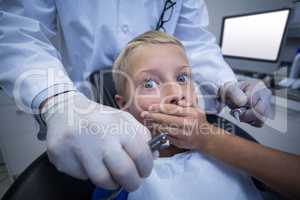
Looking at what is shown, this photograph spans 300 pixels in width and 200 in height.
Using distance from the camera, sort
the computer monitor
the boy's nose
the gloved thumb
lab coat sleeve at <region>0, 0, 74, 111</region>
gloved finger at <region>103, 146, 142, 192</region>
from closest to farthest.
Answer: gloved finger at <region>103, 146, 142, 192</region>
lab coat sleeve at <region>0, 0, 74, 111</region>
the boy's nose
the gloved thumb
the computer monitor

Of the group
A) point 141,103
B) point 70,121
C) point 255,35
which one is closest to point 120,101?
point 141,103

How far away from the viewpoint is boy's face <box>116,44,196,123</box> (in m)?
0.62

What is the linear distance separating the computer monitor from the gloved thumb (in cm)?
85

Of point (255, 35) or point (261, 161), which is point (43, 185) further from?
point (255, 35)

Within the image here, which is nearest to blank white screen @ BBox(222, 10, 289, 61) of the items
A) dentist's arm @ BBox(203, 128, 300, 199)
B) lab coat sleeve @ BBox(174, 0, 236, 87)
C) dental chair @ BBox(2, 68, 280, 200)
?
lab coat sleeve @ BBox(174, 0, 236, 87)

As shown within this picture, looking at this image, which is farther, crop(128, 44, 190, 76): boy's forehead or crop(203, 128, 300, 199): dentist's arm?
crop(128, 44, 190, 76): boy's forehead

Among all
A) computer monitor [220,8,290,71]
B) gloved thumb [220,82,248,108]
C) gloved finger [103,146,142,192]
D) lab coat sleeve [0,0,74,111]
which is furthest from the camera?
computer monitor [220,8,290,71]

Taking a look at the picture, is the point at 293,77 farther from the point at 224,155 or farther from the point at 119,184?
the point at 119,184

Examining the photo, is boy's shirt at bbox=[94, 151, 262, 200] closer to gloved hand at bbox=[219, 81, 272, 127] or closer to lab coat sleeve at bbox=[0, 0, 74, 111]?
gloved hand at bbox=[219, 81, 272, 127]

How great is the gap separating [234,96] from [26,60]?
25.7 inches

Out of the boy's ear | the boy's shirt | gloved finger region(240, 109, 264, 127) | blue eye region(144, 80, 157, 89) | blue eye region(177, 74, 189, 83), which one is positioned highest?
blue eye region(177, 74, 189, 83)

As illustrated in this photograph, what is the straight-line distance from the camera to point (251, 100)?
2.37 feet

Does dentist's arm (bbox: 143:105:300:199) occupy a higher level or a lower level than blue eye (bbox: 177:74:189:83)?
lower

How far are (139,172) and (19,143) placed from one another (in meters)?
1.31
